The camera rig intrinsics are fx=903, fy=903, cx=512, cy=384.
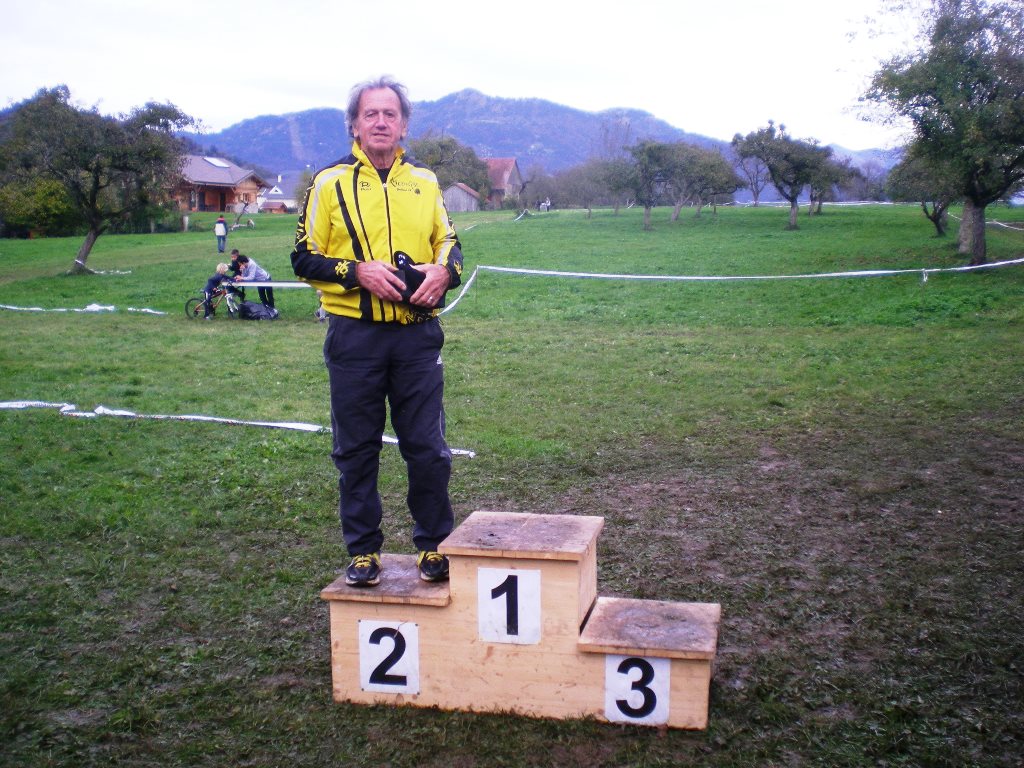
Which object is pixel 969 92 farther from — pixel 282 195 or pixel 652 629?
pixel 282 195

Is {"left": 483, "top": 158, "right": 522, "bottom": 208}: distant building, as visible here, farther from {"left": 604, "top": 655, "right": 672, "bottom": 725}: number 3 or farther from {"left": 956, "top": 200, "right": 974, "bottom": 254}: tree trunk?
{"left": 604, "top": 655, "right": 672, "bottom": 725}: number 3

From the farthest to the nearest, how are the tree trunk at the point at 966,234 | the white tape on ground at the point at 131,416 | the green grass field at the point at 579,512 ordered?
1. the tree trunk at the point at 966,234
2. the white tape on ground at the point at 131,416
3. the green grass field at the point at 579,512

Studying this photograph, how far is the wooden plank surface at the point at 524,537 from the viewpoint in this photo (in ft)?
11.0

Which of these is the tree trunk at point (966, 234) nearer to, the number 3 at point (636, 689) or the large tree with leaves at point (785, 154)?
the large tree with leaves at point (785, 154)

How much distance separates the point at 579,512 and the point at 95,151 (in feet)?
77.3

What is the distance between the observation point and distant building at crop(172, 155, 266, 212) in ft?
245

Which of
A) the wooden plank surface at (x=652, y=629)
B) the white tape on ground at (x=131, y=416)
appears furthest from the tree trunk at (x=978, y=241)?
the wooden plank surface at (x=652, y=629)

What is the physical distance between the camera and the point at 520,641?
3453mm

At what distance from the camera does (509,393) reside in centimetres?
Result: 972

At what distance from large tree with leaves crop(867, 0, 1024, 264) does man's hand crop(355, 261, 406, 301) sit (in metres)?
17.5

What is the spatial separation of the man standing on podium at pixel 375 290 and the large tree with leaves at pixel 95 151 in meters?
24.2

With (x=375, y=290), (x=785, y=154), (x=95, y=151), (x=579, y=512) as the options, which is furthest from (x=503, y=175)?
(x=375, y=290)

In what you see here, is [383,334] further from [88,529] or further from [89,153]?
[89,153]

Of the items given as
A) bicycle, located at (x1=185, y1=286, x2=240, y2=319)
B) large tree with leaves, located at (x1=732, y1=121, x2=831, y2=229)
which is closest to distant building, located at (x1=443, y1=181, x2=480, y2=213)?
large tree with leaves, located at (x1=732, y1=121, x2=831, y2=229)
